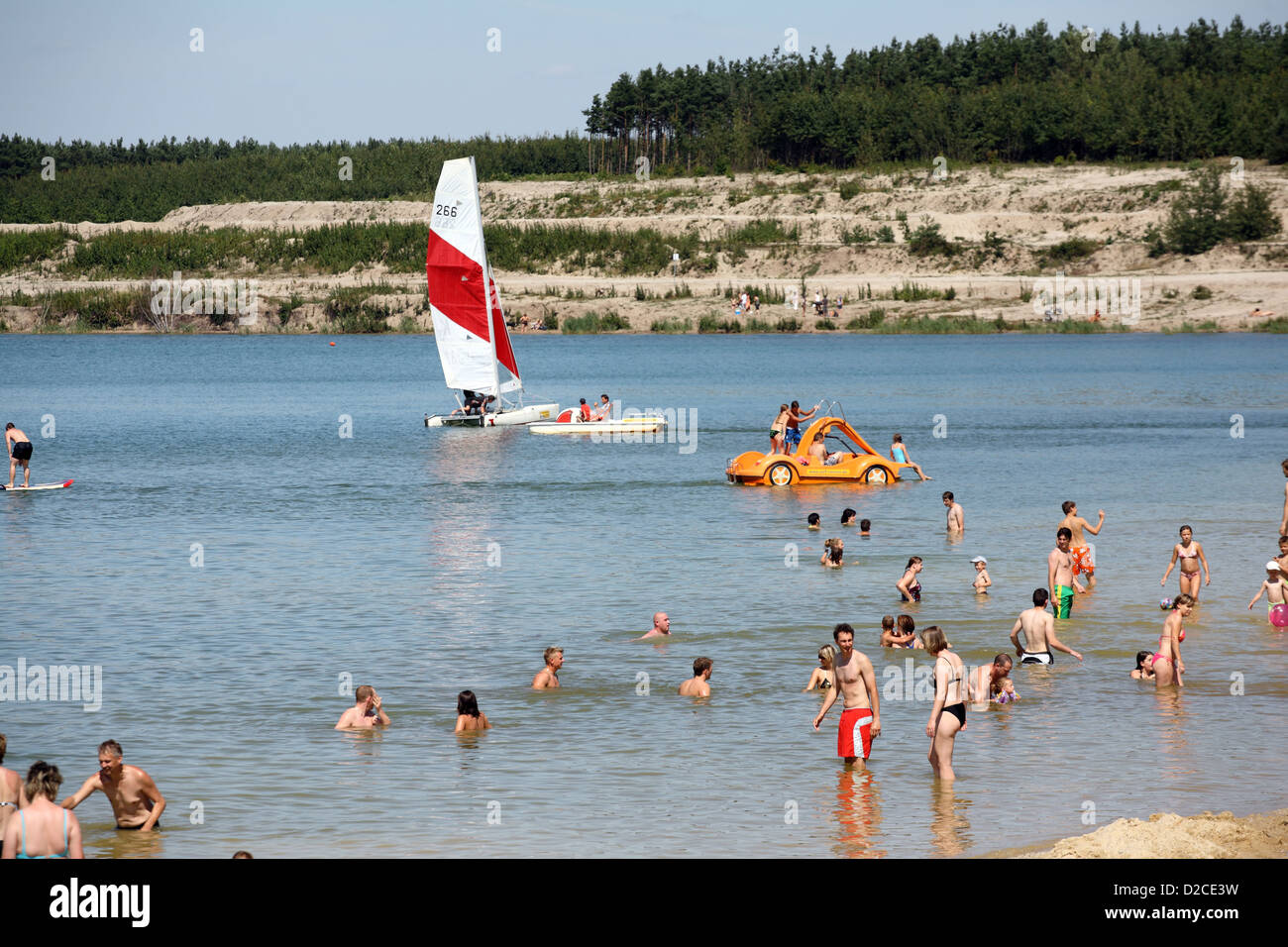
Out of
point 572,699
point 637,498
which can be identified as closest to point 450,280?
point 637,498

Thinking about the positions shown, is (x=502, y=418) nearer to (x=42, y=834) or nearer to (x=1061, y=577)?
(x=1061, y=577)

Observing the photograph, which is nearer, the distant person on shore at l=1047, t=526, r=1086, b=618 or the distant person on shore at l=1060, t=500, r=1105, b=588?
the distant person on shore at l=1047, t=526, r=1086, b=618

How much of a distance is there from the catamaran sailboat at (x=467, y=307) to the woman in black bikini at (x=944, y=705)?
38.7 metres

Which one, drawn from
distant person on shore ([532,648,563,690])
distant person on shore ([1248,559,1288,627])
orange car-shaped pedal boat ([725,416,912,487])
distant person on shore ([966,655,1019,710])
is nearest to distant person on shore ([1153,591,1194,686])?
distant person on shore ([966,655,1019,710])

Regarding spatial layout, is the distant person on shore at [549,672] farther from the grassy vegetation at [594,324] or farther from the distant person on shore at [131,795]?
the grassy vegetation at [594,324]

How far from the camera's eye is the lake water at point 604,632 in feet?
48.0

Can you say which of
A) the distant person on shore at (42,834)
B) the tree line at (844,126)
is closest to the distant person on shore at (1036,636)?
the distant person on shore at (42,834)

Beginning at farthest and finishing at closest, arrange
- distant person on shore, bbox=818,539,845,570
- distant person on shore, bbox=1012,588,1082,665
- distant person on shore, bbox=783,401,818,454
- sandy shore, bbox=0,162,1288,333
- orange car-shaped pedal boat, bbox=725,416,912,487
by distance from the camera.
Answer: sandy shore, bbox=0,162,1288,333
distant person on shore, bbox=783,401,818,454
orange car-shaped pedal boat, bbox=725,416,912,487
distant person on shore, bbox=818,539,845,570
distant person on shore, bbox=1012,588,1082,665

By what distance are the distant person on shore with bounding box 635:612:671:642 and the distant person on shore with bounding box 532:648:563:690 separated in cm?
264

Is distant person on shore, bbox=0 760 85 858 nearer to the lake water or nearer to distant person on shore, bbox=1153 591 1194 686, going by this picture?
the lake water

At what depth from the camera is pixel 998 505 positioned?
36125 mm

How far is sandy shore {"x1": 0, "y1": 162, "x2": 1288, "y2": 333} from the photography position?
95.1m
